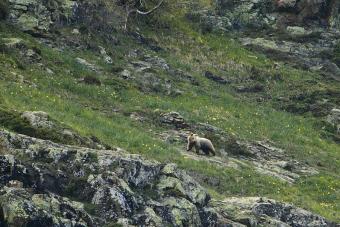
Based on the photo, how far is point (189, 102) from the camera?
42906 mm

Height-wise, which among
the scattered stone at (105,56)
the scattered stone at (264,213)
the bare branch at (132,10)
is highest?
the scattered stone at (264,213)

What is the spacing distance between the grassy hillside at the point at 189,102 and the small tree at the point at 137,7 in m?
1.55

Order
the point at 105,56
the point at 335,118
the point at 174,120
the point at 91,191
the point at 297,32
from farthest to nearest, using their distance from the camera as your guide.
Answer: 1. the point at 297,32
2. the point at 335,118
3. the point at 105,56
4. the point at 174,120
5. the point at 91,191

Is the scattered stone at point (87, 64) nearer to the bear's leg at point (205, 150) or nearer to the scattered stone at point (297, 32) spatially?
the bear's leg at point (205, 150)

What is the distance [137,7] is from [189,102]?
1753 cm

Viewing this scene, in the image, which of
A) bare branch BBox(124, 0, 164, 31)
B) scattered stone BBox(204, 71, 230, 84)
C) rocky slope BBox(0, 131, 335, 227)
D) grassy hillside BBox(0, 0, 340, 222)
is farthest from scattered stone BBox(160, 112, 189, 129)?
bare branch BBox(124, 0, 164, 31)

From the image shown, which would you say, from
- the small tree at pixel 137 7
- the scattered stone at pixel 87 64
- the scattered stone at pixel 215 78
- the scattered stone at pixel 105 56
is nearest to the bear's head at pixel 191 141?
the scattered stone at pixel 87 64

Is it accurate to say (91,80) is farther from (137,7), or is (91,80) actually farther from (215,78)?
(137,7)

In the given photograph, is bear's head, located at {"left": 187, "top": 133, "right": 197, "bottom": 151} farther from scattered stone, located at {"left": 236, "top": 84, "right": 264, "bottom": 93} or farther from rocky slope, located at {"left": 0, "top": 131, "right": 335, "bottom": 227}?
scattered stone, located at {"left": 236, "top": 84, "right": 264, "bottom": 93}

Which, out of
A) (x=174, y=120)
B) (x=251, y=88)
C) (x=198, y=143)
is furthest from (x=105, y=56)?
(x=198, y=143)

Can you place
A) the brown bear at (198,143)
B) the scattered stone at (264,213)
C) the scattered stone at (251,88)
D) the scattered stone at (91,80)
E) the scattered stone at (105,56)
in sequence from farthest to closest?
the scattered stone at (251,88), the scattered stone at (105,56), the scattered stone at (91,80), the brown bear at (198,143), the scattered stone at (264,213)

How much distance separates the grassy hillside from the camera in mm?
29891

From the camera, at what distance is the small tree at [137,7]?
55500 mm

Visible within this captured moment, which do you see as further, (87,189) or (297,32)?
(297,32)
